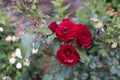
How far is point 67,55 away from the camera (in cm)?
195

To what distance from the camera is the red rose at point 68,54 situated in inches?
76.3

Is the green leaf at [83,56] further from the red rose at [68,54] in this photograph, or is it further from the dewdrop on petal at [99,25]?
the dewdrop on petal at [99,25]

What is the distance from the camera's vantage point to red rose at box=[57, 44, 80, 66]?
6.36ft

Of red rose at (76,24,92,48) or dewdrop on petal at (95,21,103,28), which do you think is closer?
red rose at (76,24,92,48)

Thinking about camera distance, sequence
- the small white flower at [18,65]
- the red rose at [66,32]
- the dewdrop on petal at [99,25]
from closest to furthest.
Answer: the red rose at [66,32]
the dewdrop on petal at [99,25]
the small white flower at [18,65]

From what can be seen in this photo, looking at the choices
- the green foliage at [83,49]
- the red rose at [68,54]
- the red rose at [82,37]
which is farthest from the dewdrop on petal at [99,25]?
the red rose at [68,54]

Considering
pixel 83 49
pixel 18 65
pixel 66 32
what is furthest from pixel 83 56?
pixel 18 65

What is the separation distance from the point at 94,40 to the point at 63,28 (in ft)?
1.30

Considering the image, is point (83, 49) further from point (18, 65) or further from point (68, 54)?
point (18, 65)

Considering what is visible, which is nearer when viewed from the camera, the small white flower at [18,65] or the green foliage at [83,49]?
the green foliage at [83,49]

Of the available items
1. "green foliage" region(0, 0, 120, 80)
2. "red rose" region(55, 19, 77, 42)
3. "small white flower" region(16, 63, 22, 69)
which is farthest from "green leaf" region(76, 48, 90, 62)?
"small white flower" region(16, 63, 22, 69)

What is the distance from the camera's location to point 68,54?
1944 mm

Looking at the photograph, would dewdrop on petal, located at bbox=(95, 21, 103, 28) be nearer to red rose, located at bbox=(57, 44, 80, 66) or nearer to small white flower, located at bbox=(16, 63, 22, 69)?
red rose, located at bbox=(57, 44, 80, 66)

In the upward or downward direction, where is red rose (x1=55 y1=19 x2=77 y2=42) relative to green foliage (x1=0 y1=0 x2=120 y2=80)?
upward
